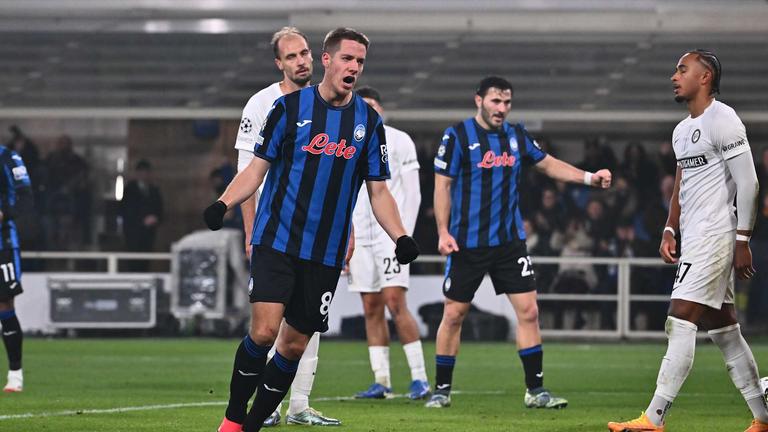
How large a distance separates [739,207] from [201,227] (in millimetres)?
14507

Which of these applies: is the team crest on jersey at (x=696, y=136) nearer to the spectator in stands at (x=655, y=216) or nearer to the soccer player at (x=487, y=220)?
the soccer player at (x=487, y=220)

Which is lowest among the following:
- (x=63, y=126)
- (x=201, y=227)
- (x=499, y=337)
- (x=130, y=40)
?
(x=499, y=337)

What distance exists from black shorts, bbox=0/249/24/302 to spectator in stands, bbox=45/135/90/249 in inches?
371

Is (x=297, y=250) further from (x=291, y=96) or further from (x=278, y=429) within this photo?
(x=278, y=429)

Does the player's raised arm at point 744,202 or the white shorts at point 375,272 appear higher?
the player's raised arm at point 744,202

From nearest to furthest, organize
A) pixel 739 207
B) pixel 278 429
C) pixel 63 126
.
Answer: pixel 739 207, pixel 278 429, pixel 63 126

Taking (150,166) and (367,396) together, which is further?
(150,166)

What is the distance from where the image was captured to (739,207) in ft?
23.9

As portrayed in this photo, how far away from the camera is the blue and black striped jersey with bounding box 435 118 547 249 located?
32.3ft

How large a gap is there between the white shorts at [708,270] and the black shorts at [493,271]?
7.69 ft

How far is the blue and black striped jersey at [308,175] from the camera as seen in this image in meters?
6.82

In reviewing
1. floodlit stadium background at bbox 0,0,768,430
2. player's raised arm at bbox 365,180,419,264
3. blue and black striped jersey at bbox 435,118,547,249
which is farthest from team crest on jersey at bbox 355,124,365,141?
floodlit stadium background at bbox 0,0,768,430

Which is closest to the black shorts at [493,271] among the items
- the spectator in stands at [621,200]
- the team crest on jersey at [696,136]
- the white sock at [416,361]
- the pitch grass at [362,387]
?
the pitch grass at [362,387]

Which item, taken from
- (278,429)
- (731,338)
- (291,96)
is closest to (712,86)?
(731,338)
